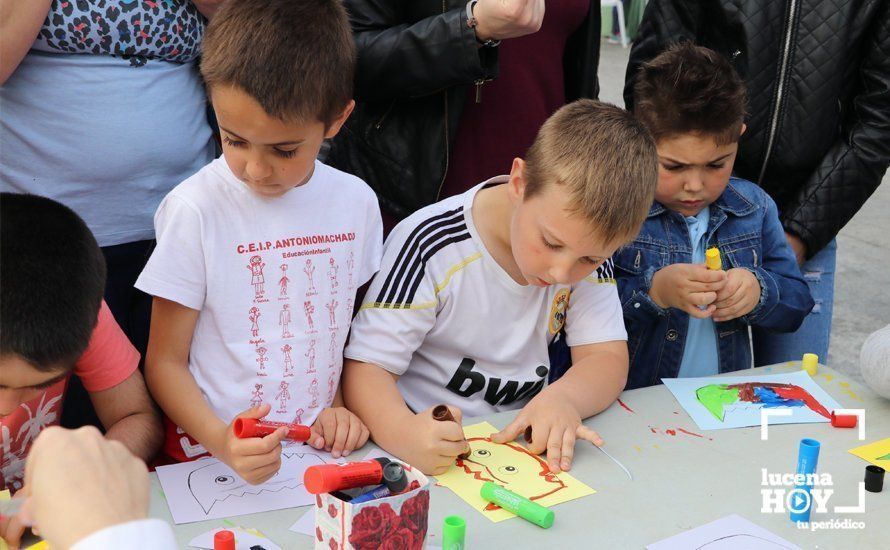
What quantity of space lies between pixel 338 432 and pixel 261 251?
0.35 m

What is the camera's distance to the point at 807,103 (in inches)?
94.7

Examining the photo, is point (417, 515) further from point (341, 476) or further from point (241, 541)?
point (241, 541)

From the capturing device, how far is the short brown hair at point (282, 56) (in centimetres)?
160

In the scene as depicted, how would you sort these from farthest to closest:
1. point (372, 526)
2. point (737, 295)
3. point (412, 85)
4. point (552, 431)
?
1. point (737, 295)
2. point (412, 85)
3. point (552, 431)
4. point (372, 526)

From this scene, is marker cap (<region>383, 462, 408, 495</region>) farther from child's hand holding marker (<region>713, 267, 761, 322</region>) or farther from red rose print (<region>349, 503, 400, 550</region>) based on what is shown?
child's hand holding marker (<region>713, 267, 761, 322</region>)

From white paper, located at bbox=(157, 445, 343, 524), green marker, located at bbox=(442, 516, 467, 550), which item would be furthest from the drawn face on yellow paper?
white paper, located at bbox=(157, 445, 343, 524)

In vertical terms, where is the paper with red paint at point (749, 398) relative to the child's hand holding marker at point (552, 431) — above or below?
below

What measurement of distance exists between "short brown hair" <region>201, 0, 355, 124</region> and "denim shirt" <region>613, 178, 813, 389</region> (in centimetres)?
91

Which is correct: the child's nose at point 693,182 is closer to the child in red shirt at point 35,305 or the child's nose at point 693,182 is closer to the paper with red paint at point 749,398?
the paper with red paint at point 749,398

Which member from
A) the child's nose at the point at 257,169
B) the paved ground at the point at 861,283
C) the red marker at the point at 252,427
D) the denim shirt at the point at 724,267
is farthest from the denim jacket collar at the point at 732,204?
the paved ground at the point at 861,283

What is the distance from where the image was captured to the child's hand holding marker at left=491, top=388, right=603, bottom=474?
1.67 metres

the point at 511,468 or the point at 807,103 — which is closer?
the point at 511,468

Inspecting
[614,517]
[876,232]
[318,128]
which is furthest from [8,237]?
[876,232]

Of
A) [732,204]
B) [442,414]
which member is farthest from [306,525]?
[732,204]
